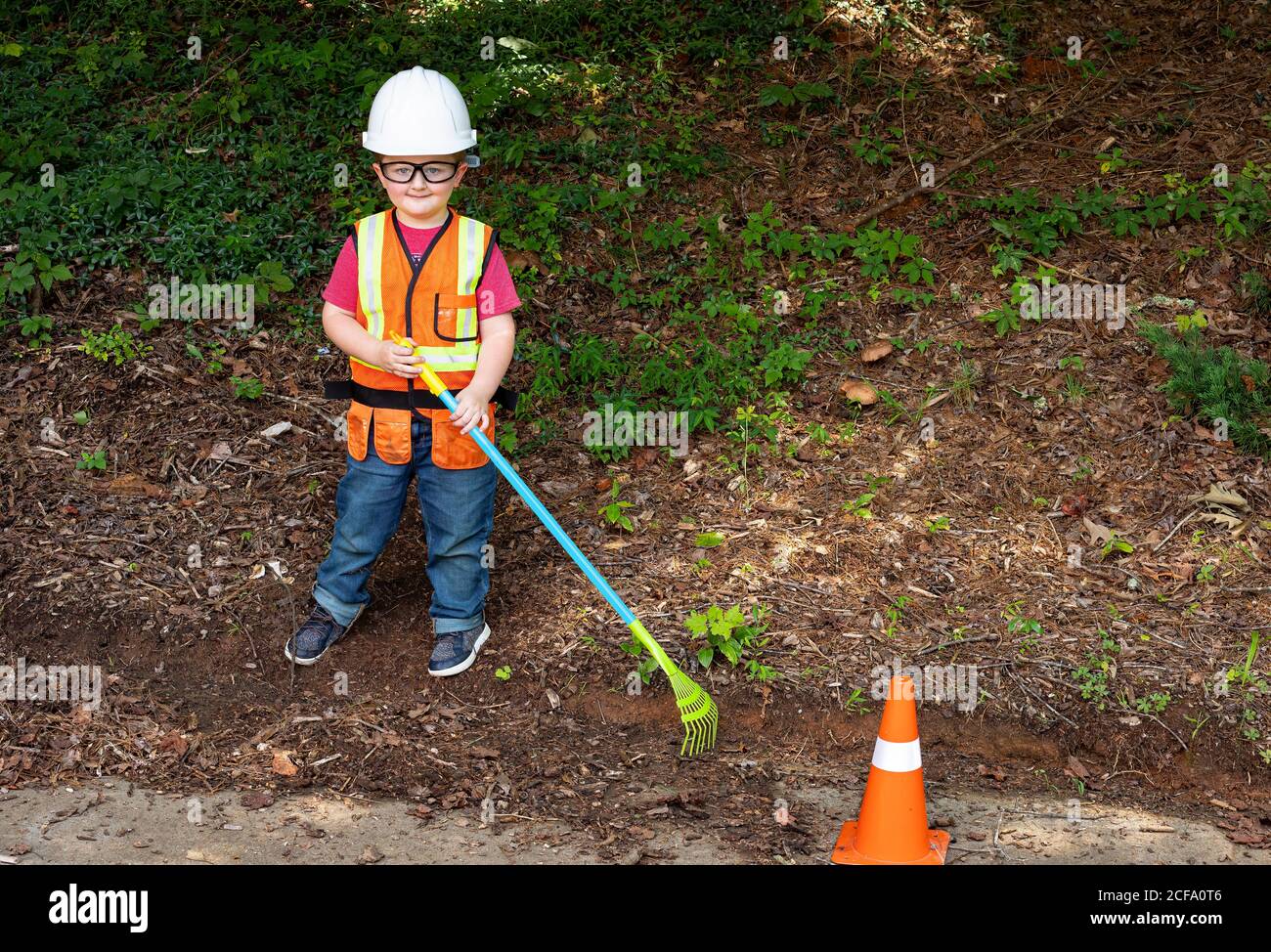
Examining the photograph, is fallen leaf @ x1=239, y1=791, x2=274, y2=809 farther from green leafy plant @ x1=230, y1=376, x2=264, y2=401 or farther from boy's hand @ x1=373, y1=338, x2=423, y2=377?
green leafy plant @ x1=230, y1=376, x2=264, y2=401

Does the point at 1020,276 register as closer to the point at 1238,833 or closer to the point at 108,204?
the point at 1238,833

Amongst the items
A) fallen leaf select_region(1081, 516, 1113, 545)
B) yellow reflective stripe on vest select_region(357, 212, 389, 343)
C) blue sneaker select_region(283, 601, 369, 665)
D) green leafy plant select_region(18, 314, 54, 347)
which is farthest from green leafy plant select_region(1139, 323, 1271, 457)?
green leafy plant select_region(18, 314, 54, 347)

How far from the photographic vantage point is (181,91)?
269 inches

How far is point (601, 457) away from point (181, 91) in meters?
3.42

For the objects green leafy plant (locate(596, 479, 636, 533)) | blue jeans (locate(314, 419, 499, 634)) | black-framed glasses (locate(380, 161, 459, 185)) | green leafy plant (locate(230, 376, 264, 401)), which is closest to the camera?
black-framed glasses (locate(380, 161, 459, 185))

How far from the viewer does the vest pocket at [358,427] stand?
162 inches

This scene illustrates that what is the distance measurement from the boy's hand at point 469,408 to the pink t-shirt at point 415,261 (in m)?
0.27

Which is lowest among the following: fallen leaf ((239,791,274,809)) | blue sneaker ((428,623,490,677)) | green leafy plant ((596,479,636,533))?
fallen leaf ((239,791,274,809))

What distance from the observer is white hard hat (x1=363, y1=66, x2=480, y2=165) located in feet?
12.3

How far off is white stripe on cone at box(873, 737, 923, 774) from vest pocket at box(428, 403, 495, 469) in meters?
1.60

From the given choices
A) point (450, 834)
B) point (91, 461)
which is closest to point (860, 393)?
point (450, 834)

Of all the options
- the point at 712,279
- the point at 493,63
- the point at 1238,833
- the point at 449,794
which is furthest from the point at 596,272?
the point at 1238,833

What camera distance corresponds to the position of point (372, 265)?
3.95 meters

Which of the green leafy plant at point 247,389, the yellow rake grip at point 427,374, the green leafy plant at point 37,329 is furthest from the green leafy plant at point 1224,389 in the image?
the green leafy plant at point 37,329
